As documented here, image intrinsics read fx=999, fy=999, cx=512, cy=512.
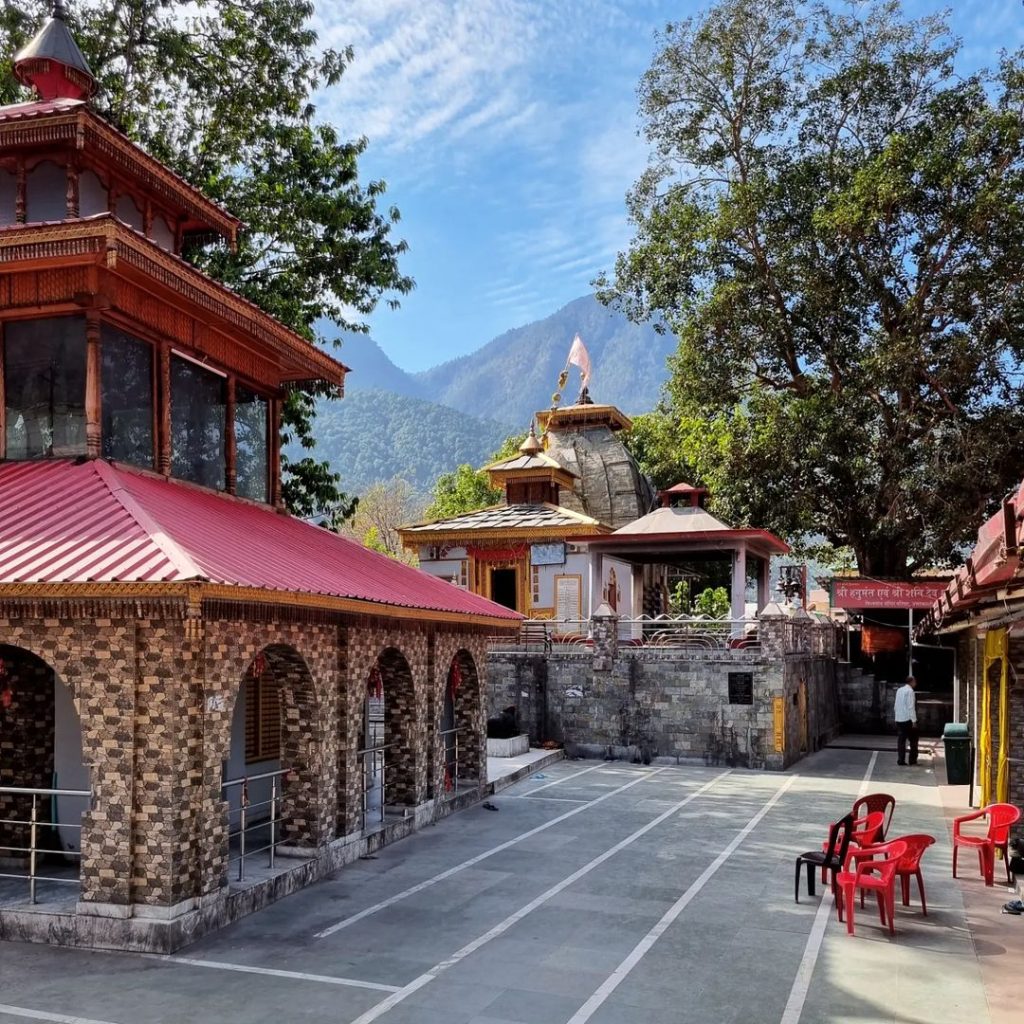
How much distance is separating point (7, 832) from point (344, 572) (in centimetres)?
451

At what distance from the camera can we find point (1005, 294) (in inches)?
1084

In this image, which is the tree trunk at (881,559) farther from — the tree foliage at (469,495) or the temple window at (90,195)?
the temple window at (90,195)

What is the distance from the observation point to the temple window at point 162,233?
44.3ft

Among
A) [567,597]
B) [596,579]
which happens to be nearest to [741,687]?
[596,579]

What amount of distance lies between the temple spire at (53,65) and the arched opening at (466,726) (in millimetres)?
9796

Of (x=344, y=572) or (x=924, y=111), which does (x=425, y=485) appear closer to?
(x=924, y=111)

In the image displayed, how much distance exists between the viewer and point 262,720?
12.9 m

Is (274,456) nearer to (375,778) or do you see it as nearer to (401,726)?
(401,726)

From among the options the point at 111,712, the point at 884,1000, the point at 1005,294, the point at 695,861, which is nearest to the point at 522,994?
the point at 884,1000

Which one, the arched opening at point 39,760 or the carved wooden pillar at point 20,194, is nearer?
the arched opening at point 39,760

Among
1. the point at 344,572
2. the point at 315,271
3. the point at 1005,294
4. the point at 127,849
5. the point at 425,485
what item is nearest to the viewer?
the point at 127,849

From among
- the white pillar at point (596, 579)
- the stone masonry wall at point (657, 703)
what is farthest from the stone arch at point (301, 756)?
the white pillar at point (596, 579)

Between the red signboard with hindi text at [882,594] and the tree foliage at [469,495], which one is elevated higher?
the tree foliage at [469,495]

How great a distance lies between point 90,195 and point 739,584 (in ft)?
56.8
